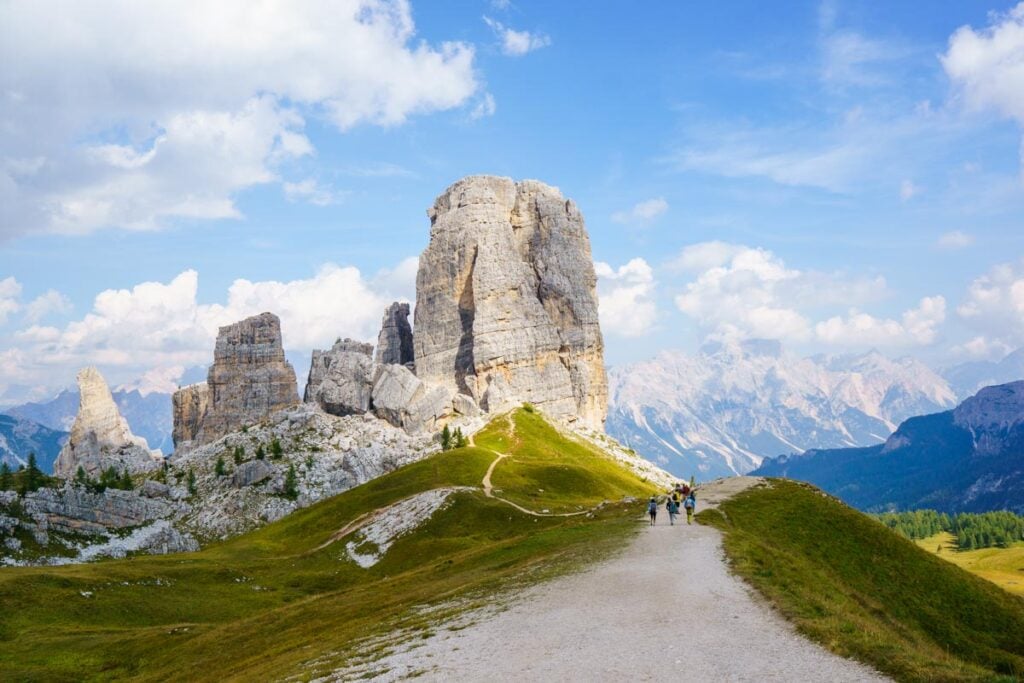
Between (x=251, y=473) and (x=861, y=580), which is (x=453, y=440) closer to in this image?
(x=251, y=473)

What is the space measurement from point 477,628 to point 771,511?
4499 cm

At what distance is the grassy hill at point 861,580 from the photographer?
147 ft

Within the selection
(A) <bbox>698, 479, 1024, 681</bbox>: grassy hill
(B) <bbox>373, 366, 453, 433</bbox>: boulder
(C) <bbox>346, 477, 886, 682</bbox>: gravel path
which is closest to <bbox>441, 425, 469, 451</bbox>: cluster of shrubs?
(B) <bbox>373, 366, 453, 433</bbox>: boulder

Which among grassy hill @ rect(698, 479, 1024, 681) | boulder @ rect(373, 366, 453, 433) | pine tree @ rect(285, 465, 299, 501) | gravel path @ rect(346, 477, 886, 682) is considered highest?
boulder @ rect(373, 366, 453, 433)

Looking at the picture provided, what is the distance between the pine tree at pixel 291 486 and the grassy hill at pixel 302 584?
44.6 feet

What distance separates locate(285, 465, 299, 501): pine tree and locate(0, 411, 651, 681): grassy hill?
1361 cm

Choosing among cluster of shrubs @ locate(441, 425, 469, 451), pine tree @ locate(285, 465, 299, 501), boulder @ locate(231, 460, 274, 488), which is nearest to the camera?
pine tree @ locate(285, 465, 299, 501)

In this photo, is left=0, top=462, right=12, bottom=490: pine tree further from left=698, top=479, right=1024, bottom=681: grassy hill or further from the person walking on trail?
left=698, top=479, right=1024, bottom=681: grassy hill

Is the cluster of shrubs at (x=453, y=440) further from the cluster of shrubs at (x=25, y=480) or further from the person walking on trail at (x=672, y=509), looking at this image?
the person walking on trail at (x=672, y=509)

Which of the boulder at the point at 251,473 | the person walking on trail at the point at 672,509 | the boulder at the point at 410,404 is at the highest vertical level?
the boulder at the point at 410,404

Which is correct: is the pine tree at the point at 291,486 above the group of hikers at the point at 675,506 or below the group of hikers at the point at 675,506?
above

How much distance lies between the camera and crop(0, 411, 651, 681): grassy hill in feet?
172

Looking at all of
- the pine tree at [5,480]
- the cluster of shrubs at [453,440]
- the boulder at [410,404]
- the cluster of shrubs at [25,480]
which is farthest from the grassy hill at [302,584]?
the boulder at [410,404]

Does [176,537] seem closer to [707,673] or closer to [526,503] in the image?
[526,503]
